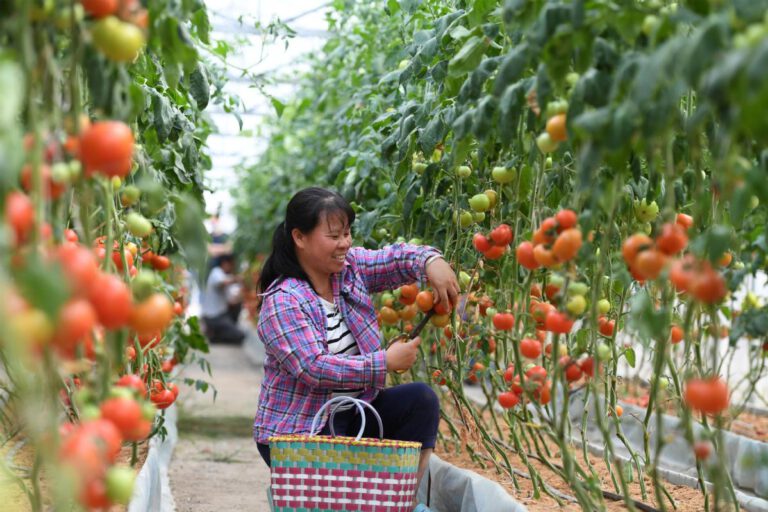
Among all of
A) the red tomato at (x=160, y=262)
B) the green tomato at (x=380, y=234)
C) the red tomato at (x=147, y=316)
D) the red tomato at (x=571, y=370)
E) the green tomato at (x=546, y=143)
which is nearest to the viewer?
the red tomato at (x=147, y=316)

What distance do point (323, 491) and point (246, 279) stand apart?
1019cm

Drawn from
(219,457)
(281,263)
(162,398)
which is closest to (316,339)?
(281,263)

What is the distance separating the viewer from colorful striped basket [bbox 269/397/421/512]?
2.18 metres

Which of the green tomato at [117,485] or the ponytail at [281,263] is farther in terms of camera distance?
the ponytail at [281,263]

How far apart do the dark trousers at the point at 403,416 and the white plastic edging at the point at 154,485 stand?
1.11ft

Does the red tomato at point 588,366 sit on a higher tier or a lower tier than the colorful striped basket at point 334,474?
higher

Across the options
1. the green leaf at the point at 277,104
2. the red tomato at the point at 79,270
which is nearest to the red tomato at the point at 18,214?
the red tomato at the point at 79,270

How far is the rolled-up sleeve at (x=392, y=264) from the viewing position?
259 cm

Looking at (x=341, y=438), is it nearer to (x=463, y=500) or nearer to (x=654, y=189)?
(x=463, y=500)

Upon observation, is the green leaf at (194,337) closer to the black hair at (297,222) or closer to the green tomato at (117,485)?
the black hair at (297,222)

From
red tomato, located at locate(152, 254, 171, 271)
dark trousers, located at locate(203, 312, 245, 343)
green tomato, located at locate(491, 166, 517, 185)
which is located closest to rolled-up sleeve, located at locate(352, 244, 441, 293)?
green tomato, located at locate(491, 166, 517, 185)

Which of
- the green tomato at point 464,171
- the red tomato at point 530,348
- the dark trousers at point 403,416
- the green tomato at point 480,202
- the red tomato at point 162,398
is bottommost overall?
the red tomato at point 162,398

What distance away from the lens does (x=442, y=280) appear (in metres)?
2.46

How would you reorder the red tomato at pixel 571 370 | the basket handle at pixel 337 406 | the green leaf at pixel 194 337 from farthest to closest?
the green leaf at pixel 194 337 → the basket handle at pixel 337 406 → the red tomato at pixel 571 370
